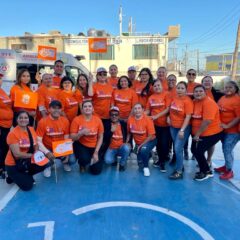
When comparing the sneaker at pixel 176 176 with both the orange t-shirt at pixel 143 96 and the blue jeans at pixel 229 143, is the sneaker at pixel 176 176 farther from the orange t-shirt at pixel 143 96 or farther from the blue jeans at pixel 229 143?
the orange t-shirt at pixel 143 96

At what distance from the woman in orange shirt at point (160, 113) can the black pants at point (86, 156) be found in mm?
1093

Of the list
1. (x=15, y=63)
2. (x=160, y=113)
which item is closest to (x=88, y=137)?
(x=160, y=113)

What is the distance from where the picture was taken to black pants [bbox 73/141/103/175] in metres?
4.20

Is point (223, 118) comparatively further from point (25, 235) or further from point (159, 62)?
point (159, 62)

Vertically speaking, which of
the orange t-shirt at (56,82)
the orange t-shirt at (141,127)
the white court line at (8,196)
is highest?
the orange t-shirt at (56,82)

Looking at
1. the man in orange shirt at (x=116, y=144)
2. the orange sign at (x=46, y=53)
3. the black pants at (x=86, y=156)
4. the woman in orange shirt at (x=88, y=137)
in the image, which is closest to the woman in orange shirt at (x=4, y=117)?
the woman in orange shirt at (x=88, y=137)

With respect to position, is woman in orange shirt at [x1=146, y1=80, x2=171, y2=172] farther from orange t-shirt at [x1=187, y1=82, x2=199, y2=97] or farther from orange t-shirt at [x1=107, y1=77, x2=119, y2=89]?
orange t-shirt at [x1=107, y1=77, x2=119, y2=89]

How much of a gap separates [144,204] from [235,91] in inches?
84.9

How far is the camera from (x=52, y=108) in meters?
3.89

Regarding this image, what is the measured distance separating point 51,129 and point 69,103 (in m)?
0.57

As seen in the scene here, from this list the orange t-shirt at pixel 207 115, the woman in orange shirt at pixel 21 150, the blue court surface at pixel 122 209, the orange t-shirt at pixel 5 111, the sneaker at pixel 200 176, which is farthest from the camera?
the sneaker at pixel 200 176

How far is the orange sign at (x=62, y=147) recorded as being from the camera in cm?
381

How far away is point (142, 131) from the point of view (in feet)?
13.8

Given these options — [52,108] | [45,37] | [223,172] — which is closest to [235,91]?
[223,172]
